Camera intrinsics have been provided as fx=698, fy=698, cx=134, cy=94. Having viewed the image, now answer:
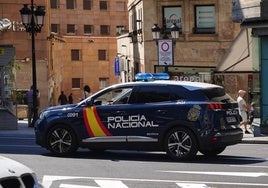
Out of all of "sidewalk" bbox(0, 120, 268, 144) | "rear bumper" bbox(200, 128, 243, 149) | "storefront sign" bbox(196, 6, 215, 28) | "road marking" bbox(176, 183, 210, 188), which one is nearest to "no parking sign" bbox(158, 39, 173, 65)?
"sidewalk" bbox(0, 120, 268, 144)

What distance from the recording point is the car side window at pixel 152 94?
14.6 m

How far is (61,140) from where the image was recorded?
15281 millimetres

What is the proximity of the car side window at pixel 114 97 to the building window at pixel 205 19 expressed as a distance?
23.4m

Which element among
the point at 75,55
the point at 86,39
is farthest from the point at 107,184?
the point at 86,39

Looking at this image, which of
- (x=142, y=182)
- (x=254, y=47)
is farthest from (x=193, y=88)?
(x=254, y=47)

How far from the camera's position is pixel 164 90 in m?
14.6

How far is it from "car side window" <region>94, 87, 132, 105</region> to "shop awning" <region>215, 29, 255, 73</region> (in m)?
8.88

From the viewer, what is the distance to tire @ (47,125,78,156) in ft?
49.9

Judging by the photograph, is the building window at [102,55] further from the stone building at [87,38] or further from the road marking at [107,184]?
the road marking at [107,184]

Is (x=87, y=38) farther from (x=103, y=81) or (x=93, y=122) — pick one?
(x=93, y=122)

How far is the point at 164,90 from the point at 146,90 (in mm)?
400

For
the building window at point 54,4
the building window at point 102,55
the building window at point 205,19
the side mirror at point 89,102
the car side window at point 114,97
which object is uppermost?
the building window at point 54,4

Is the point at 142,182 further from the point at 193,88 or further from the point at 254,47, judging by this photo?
the point at 254,47

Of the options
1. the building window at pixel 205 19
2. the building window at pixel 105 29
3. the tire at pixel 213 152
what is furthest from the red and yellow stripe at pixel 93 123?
the building window at pixel 105 29
